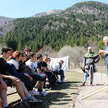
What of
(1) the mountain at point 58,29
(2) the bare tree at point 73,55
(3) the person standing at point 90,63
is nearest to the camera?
(3) the person standing at point 90,63

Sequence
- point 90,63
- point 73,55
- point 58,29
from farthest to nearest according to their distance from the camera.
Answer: point 58,29 → point 73,55 → point 90,63

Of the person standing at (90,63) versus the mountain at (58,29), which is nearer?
the person standing at (90,63)

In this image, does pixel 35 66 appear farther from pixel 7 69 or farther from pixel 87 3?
pixel 87 3

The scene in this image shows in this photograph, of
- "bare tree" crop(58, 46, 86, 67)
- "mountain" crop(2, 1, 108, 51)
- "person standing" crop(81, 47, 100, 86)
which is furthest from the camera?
"mountain" crop(2, 1, 108, 51)

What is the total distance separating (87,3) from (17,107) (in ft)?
618

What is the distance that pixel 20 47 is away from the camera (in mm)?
62062

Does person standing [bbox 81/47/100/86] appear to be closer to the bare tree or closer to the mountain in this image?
the bare tree

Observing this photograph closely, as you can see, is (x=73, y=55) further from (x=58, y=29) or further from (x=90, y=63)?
(x=58, y=29)

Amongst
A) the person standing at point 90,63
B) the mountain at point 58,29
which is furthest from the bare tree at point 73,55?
the person standing at point 90,63

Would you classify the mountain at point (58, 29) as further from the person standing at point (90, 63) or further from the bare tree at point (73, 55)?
the person standing at point (90, 63)

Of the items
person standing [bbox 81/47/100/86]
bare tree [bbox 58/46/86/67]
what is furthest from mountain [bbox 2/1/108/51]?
person standing [bbox 81/47/100/86]

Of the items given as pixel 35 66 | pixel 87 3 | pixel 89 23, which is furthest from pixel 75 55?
pixel 87 3

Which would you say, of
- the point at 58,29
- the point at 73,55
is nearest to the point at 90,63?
the point at 73,55

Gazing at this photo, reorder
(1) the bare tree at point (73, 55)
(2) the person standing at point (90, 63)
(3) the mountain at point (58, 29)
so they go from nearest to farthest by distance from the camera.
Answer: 1. (2) the person standing at point (90, 63)
2. (1) the bare tree at point (73, 55)
3. (3) the mountain at point (58, 29)
